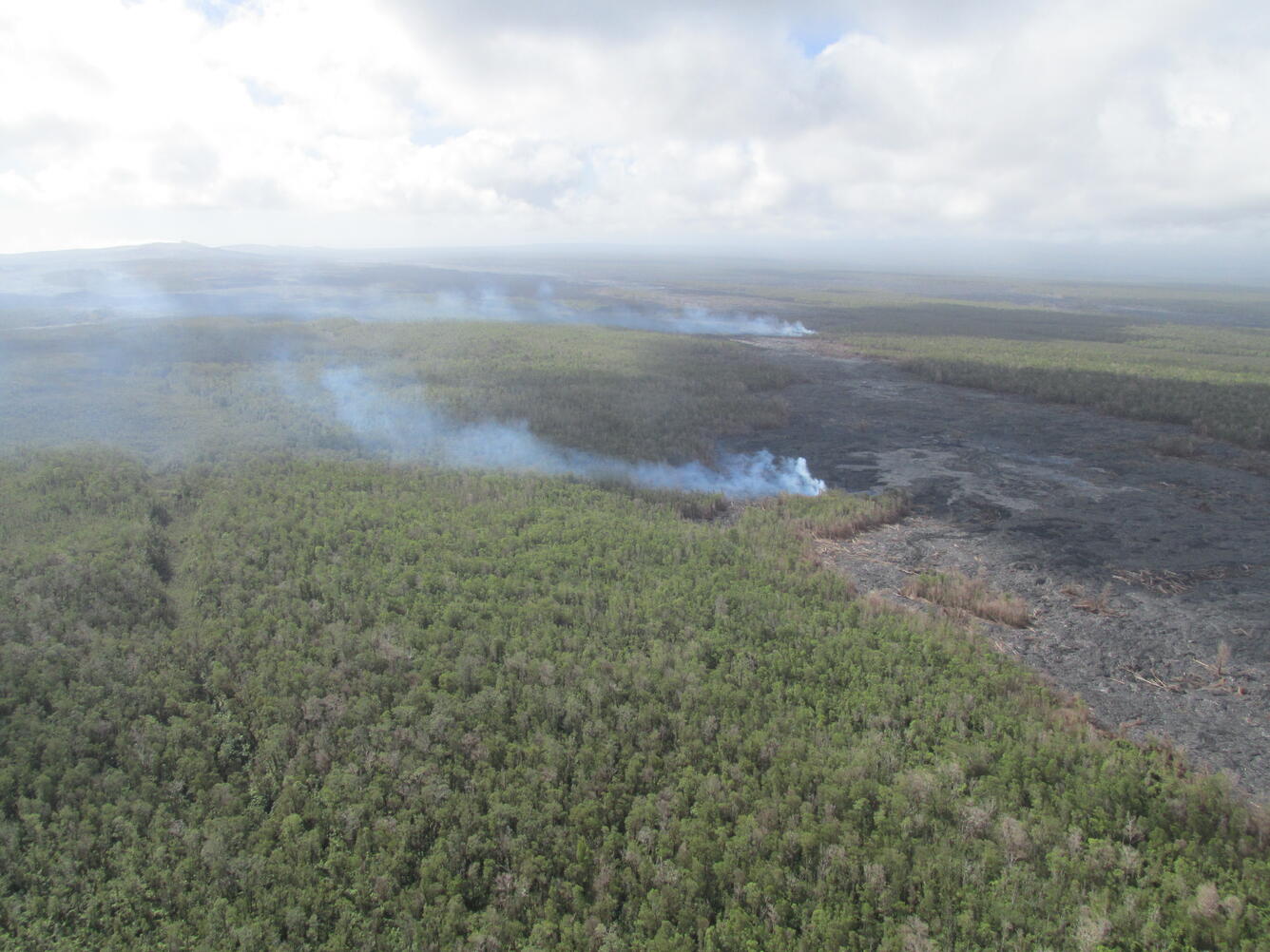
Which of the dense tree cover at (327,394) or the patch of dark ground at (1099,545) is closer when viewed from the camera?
the patch of dark ground at (1099,545)

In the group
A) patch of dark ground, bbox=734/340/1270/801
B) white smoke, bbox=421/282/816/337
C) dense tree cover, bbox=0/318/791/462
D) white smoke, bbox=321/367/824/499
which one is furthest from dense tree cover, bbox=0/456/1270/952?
white smoke, bbox=421/282/816/337

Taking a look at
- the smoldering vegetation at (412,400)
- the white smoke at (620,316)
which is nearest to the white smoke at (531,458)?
the smoldering vegetation at (412,400)

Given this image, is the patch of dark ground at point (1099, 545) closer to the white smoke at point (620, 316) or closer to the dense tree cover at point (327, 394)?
the dense tree cover at point (327, 394)

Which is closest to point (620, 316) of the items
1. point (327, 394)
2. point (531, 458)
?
point (327, 394)

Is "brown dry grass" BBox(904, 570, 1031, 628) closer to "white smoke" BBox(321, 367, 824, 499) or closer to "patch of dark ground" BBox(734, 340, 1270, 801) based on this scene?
"patch of dark ground" BBox(734, 340, 1270, 801)

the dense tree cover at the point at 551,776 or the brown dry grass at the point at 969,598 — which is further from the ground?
the brown dry grass at the point at 969,598
